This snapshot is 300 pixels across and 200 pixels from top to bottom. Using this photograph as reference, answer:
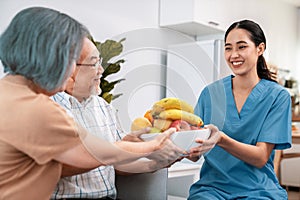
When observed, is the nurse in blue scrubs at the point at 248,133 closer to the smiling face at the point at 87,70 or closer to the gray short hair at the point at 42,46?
the smiling face at the point at 87,70

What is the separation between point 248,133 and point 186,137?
1.65ft

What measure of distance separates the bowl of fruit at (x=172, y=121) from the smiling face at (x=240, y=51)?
0.45m

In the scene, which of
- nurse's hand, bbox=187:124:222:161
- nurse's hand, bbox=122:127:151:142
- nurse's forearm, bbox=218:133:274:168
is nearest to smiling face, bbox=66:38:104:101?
nurse's hand, bbox=122:127:151:142

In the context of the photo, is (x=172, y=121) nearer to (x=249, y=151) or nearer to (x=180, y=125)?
(x=180, y=125)

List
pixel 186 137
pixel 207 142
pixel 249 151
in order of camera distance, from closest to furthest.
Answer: pixel 186 137 → pixel 207 142 → pixel 249 151

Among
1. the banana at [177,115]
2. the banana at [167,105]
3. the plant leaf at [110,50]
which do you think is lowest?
the banana at [177,115]

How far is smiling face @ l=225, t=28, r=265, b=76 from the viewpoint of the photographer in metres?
1.41

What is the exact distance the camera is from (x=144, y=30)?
105 cm

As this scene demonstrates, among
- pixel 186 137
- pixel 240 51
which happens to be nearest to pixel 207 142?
pixel 186 137

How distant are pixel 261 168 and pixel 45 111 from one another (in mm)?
840

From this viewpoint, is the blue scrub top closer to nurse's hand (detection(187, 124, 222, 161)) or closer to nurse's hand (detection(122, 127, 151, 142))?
nurse's hand (detection(187, 124, 222, 161))

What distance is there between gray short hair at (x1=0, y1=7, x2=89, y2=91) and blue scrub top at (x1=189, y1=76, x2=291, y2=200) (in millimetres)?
642

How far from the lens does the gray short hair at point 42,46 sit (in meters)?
0.89

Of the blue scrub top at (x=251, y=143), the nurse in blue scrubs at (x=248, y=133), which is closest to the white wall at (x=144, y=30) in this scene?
the nurse in blue scrubs at (x=248, y=133)
